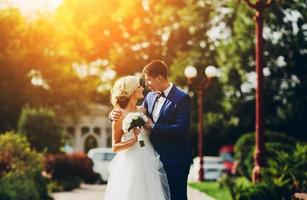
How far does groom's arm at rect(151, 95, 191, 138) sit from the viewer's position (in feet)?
21.3

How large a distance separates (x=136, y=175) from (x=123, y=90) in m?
0.91

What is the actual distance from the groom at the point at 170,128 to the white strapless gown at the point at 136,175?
211mm

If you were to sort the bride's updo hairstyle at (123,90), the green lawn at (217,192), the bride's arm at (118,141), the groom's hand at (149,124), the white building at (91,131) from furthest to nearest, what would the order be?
1. the white building at (91,131)
2. the green lawn at (217,192)
3. the bride's arm at (118,141)
4. the bride's updo hairstyle at (123,90)
5. the groom's hand at (149,124)

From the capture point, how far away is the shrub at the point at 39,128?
30.6m

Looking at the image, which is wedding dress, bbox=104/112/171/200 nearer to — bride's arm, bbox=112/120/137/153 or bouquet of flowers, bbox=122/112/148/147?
bride's arm, bbox=112/120/137/153

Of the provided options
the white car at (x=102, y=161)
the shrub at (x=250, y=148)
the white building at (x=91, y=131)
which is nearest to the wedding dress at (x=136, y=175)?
the shrub at (x=250, y=148)

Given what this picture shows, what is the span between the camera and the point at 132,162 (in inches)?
279

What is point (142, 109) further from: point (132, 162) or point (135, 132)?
point (132, 162)

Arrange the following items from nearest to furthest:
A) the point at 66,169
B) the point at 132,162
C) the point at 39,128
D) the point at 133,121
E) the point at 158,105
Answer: the point at 133,121
the point at 158,105
the point at 132,162
the point at 66,169
the point at 39,128

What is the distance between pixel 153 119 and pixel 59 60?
1992 inches

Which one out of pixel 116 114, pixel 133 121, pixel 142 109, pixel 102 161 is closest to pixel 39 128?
pixel 102 161

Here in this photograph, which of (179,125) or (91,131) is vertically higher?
(91,131)

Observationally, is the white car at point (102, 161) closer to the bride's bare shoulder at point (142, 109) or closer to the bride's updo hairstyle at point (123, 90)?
the bride's bare shoulder at point (142, 109)

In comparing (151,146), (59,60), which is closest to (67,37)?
(59,60)
